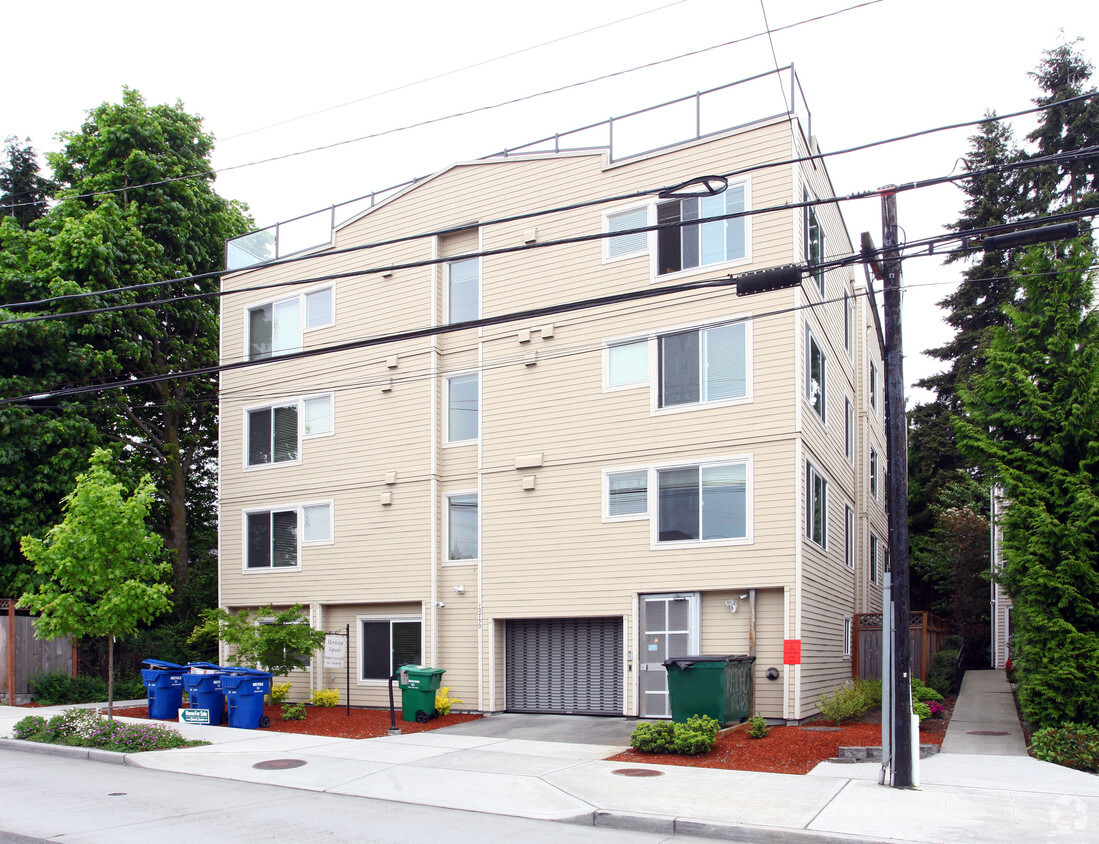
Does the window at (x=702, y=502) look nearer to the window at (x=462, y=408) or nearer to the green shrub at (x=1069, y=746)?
the window at (x=462, y=408)

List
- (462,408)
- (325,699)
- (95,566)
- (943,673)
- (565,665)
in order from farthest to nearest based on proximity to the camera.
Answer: (943,673) < (462,408) < (325,699) < (565,665) < (95,566)

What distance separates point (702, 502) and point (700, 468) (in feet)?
2.00

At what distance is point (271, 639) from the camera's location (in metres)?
→ 19.2

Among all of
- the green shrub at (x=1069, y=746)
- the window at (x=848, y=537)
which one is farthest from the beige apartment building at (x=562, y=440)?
the green shrub at (x=1069, y=746)

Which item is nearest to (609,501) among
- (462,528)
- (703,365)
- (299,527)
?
(703,365)

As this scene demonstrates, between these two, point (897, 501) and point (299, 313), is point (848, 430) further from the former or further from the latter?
point (299, 313)

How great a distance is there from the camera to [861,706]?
52.9 feet

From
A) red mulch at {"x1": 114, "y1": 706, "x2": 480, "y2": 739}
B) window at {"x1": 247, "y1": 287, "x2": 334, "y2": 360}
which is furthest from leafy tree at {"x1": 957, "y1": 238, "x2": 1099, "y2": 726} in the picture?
window at {"x1": 247, "y1": 287, "x2": 334, "y2": 360}

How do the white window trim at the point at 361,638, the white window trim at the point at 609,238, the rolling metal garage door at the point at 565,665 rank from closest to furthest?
the rolling metal garage door at the point at 565,665
the white window trim at the point at 609,238
the white window trim at the point at 361,638

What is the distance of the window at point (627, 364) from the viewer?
18.5 meters

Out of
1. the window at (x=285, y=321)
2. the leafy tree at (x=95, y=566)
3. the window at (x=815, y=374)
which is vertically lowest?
the leafy tree at (x=95, y=566)

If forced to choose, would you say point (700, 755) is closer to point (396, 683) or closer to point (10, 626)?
point (396, 683)

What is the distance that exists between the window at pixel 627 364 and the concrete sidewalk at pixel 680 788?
6795 mm

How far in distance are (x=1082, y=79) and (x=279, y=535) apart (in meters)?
32.5
